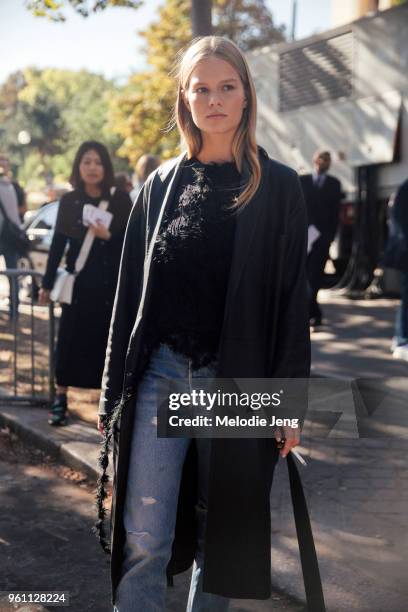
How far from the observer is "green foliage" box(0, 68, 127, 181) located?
68.4 meters

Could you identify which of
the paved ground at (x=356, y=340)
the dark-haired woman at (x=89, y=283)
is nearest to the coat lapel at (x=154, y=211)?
the dark-haired woman at (x=89, y=283)

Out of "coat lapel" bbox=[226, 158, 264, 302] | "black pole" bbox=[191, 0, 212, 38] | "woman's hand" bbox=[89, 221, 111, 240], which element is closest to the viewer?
"coat lapel" bbox=[226, 158, 264, 302]

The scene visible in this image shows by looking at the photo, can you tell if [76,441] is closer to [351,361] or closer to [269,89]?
[351,361]

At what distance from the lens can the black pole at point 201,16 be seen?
259 inches

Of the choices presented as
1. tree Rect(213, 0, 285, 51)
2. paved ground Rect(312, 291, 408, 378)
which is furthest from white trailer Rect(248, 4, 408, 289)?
tree Rect(213, 0, 285, 51)

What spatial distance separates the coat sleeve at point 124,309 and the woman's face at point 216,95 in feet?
1.05

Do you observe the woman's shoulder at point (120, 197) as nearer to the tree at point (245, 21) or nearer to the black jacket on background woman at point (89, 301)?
the black jacket on background woman at point (89, 301)

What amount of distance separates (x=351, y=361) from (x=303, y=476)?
3.62 m

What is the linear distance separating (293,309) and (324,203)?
25.7ft

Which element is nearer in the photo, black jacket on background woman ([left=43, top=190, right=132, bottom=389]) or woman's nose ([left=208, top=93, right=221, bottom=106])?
woman's nose ([left=208, top=93, right=221, bottom=106])

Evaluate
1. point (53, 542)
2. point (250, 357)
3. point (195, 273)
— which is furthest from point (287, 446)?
point (53, 542)

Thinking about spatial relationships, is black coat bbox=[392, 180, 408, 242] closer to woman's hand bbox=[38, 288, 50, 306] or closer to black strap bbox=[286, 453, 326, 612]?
woman's hand bbox=[38, 288, 50, 306]

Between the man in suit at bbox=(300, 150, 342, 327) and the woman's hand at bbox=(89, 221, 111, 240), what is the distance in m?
4.85

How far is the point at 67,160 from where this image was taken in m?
78.8
